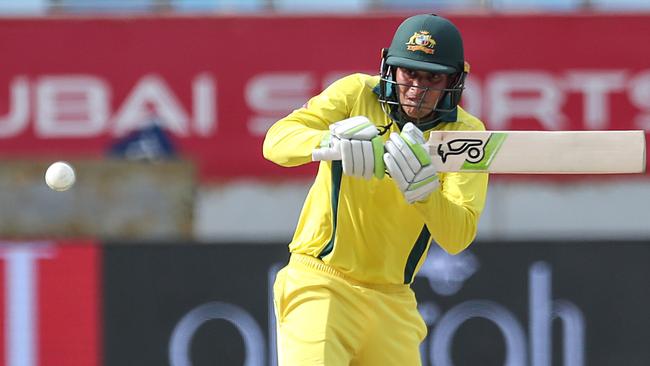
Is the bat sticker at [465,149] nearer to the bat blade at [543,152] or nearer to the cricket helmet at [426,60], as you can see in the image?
the bat blade at [543,152]

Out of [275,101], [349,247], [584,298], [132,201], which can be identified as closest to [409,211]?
[349,247]

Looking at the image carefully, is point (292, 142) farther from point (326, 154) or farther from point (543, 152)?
point (543, 152)

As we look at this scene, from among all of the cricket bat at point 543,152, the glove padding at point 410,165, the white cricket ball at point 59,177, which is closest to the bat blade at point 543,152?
the cricket bat at point 543,152

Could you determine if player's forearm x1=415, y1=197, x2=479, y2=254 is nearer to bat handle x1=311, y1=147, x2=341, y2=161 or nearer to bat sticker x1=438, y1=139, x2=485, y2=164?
bat sticker x1=438, y1=139, x2=485, y2=164

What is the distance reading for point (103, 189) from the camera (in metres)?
8.23

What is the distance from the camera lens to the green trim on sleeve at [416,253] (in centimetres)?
398

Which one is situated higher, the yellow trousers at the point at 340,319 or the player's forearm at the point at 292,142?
the player's forearm at the point at 292,142

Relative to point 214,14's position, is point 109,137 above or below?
below

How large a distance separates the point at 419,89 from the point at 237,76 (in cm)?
748

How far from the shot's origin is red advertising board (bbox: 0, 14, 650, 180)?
11.0 meters

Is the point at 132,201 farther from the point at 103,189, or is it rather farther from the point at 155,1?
the point at 155,1

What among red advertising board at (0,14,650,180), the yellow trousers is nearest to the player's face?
the yellow trousers

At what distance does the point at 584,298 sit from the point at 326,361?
2.70 meters

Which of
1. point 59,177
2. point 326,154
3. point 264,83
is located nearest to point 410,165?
point 326,154
